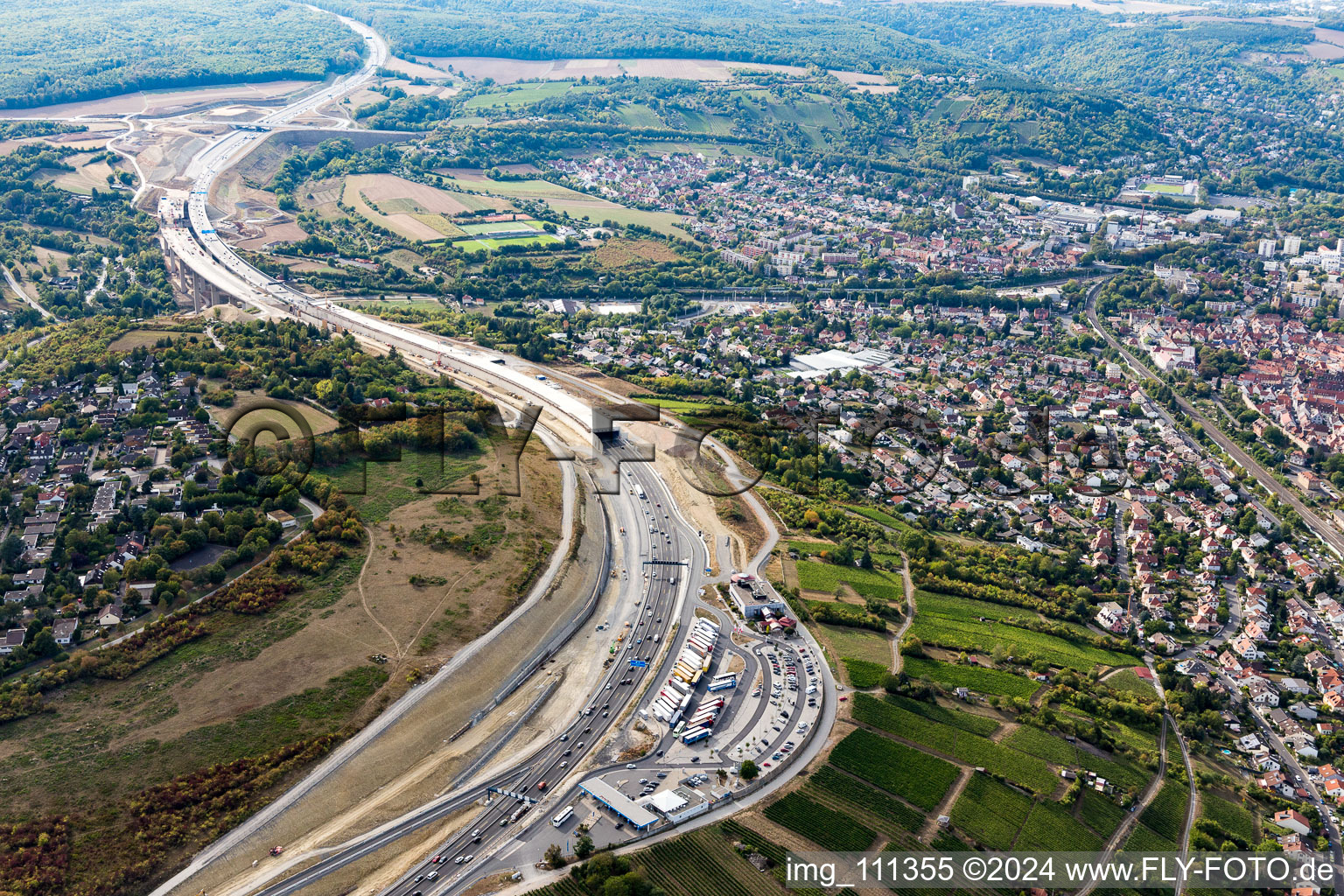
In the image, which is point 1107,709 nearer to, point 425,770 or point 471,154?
point 425,770

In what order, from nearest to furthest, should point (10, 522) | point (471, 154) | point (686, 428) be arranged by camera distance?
point (10, 522), point (686, 428), point (471, 154)

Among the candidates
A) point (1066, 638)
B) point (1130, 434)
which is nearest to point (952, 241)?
point (1130, 434)

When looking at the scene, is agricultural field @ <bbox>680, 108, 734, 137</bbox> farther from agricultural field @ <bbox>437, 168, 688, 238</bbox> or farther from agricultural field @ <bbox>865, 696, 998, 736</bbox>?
agricultural field @ <bbox>865, 696, 998, 736</bbox>

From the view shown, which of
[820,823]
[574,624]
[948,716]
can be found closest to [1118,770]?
[948,716]

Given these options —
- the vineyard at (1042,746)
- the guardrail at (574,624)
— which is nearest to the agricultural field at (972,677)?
the vineyard at (1042,746)

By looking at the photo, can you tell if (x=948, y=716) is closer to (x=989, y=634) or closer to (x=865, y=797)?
(x=865, y=797)

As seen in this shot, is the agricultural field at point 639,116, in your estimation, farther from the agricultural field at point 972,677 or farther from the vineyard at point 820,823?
the vineyard at point 820,823
